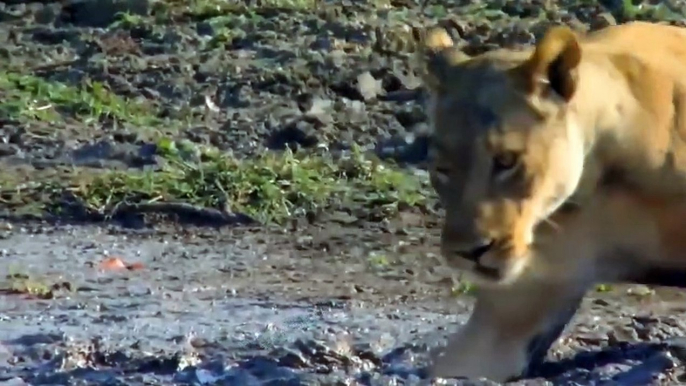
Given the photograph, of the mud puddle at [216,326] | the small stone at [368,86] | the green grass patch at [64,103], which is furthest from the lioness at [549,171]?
the green grass patch at [64,103]

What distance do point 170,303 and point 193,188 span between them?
152 cm

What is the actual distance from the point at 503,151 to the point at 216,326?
6.48ft

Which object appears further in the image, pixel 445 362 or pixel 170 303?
pixel 170 303

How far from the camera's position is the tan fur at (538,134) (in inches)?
159

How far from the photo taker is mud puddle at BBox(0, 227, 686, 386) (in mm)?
4758

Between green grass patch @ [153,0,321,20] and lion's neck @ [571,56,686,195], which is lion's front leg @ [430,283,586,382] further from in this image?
green grass patch @ [153,0,321,20]

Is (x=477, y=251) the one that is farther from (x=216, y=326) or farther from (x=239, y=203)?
(x=239, y=203)

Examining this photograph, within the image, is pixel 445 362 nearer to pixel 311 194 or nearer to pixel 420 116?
pixel 311 194

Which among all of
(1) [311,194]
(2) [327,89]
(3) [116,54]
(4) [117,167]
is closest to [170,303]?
(1) [311,194]

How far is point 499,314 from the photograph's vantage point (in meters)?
4.65

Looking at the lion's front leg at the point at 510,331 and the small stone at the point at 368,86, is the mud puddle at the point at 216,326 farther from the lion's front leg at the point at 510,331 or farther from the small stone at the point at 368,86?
the small stone at the point at 368,86

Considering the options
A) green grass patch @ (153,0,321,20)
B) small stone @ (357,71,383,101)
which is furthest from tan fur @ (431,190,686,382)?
green grass patch @ (153,0,321,20)

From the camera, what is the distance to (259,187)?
764cm

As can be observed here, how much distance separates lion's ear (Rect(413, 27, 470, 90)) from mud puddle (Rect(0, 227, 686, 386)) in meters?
0.68
